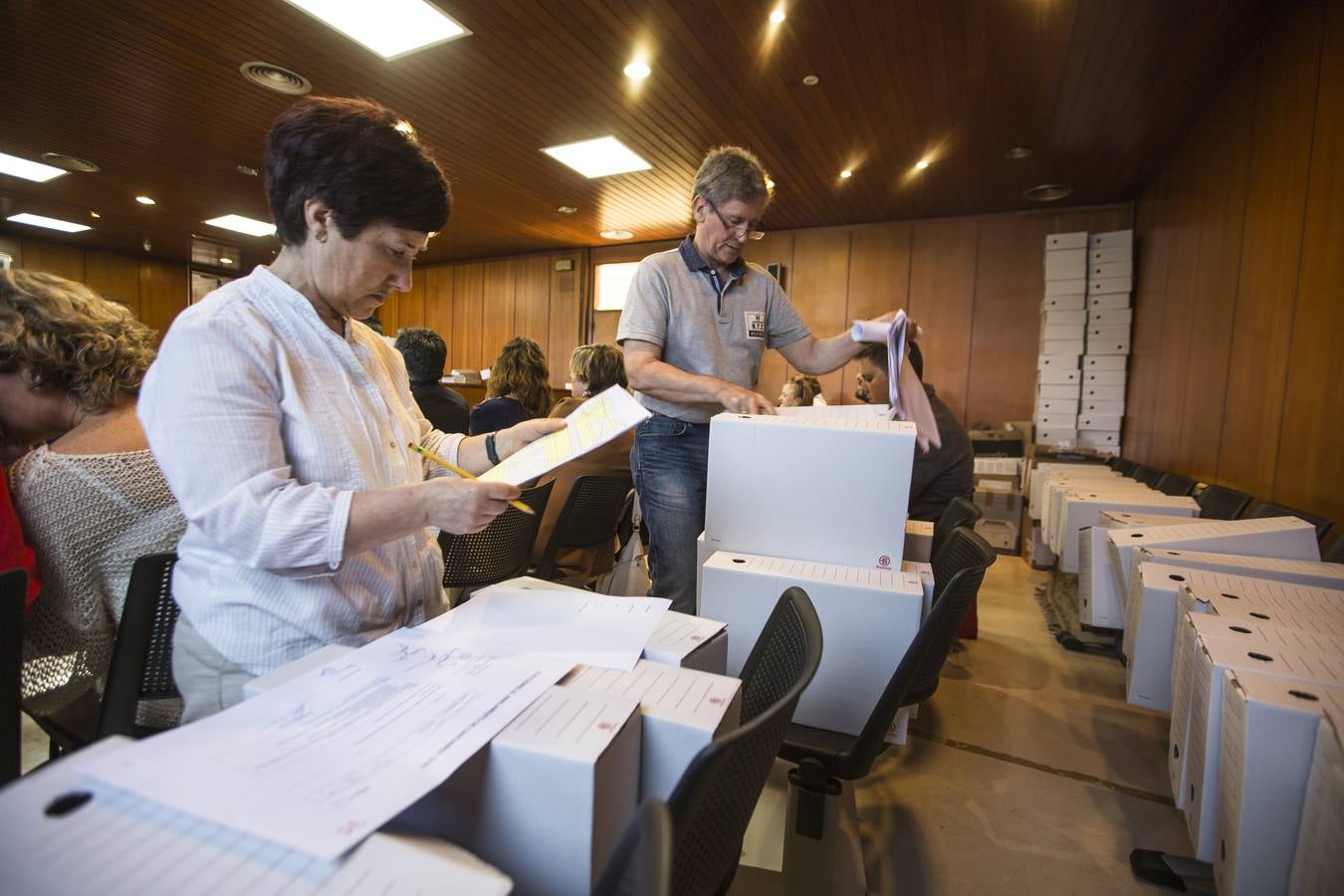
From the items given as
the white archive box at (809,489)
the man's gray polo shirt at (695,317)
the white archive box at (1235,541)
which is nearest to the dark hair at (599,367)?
the man's gray polo shirt at (695,317)

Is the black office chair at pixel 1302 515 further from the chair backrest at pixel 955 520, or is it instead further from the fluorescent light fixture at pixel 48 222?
the fluorescent light fixture at pixel 48 222

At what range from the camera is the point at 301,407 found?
2.73 ft

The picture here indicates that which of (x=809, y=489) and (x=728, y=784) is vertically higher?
(x=809, y=489)

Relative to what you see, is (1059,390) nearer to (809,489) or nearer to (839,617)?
(809,489)

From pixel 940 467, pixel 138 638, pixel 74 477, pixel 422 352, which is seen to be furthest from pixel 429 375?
pixel 940 467

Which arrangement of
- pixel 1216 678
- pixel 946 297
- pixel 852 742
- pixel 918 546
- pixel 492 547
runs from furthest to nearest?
pixel 946 297 < pixel 492 547 < pixel 918 546 < pixel 852 742 < pixel 1216 678

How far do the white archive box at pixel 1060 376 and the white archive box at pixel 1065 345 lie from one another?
0.14 m

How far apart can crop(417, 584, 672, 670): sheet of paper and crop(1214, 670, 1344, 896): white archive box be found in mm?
774

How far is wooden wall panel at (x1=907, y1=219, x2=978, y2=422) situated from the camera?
5984 mm

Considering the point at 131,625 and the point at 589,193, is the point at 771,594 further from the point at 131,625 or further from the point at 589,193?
the point at 589,193

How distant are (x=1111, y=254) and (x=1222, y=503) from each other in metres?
3.19

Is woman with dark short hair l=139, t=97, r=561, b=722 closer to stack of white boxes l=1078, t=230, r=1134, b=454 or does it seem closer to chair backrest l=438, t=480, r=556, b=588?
chair backrest l=438, t=480, r=556, b=588

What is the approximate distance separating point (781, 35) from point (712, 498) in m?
2.80

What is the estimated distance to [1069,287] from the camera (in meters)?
5.11
